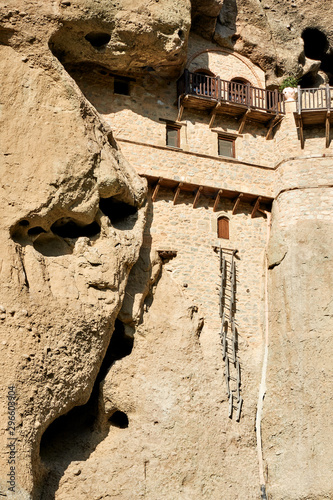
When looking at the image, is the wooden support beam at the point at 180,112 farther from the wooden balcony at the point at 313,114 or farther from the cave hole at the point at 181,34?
the wooden balcony at the point at 313,114

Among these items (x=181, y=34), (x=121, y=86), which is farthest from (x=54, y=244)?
(x=181, y=34)

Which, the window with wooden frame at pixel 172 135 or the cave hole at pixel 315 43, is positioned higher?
the cave hole at pixel 315 43

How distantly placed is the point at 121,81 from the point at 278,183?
5.48 meters

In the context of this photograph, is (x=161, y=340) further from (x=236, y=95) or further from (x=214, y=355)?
(x=236, y=95)

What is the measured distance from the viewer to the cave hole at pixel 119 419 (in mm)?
18766

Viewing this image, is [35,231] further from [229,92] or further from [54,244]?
[229,92]

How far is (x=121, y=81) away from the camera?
72.0 ft

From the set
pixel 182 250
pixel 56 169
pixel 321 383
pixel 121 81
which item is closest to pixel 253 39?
pixel 121 81

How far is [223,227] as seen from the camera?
858 inches

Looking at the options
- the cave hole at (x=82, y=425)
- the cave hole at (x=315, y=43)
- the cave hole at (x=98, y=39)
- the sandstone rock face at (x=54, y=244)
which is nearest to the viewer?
the sandstone rock face at (x=54, y=244)

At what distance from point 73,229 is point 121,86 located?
5.26m

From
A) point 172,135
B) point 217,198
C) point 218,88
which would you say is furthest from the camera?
point 218,88

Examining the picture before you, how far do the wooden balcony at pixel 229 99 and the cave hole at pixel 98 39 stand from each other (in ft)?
9.00

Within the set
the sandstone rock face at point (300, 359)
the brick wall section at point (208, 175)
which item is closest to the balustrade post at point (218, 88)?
the brick wall section at point (208, 175)
